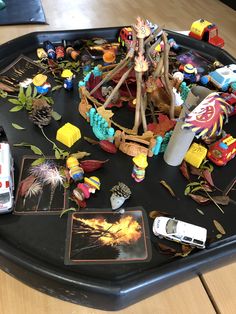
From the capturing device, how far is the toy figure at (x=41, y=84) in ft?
2.51

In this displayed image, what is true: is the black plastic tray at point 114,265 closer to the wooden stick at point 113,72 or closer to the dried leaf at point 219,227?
the dried leaf at point 219,227

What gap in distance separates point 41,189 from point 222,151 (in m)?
0.39

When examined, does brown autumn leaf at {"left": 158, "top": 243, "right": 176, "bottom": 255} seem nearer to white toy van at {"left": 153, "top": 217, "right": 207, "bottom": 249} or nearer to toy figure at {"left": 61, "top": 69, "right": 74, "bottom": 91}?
white toy van at {"left": 153, "top": 217, "right": 207, "bottom": 249}

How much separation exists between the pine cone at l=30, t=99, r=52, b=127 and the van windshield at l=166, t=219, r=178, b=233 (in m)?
0.36

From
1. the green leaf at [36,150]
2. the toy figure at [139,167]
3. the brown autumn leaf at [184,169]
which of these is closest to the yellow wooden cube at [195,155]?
the brown autumn leaf at [184,169]

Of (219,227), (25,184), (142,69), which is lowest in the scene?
(25,184)

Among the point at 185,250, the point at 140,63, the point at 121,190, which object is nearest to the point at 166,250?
the point at 185,250

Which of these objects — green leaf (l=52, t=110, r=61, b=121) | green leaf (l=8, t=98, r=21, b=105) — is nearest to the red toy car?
green leaf (l=52, t=110, r=61, b=121)

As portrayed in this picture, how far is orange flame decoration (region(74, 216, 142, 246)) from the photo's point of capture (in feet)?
1.80

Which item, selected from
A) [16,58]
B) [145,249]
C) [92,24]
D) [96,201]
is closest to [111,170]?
[96,201]

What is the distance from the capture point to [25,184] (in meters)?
0.60

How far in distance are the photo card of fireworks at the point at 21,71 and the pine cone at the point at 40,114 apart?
0.41 feet

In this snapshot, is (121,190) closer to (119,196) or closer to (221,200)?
(119,196)

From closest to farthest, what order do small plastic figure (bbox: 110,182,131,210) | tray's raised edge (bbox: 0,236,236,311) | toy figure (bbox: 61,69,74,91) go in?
tray's raised edge (bbox: 0,236,236,311), small plastic figure (bbox: 110,182,131,210), toy figure (bbox: 61,69,74,91)
